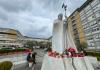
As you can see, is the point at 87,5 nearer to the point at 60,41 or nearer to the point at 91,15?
the point at 91,15

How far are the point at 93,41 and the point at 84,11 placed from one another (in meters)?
14.9

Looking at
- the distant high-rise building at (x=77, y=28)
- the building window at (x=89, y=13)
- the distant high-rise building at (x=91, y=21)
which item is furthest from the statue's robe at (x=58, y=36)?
the distant high-rise building at (x=77, y=28)

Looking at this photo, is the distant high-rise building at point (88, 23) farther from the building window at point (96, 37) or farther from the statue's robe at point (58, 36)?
the statue's robe at point (58, 36)

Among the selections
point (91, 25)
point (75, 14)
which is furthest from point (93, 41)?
point (75, 14)

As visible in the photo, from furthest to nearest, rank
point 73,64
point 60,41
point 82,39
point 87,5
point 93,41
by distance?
point 82,39, point 87,5, point 93,41, point 60,41, point 73,64

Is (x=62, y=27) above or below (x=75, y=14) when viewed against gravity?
below

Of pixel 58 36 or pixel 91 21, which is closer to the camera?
pixel 58 36

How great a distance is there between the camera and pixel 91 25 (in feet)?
177

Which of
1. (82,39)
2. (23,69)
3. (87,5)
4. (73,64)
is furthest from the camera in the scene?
(82,39)

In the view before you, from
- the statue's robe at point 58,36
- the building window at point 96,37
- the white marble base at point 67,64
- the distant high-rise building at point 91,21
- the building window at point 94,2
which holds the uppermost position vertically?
the building window at point 94,2

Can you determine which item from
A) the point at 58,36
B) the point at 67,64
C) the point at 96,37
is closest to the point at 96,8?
the point at 96,37

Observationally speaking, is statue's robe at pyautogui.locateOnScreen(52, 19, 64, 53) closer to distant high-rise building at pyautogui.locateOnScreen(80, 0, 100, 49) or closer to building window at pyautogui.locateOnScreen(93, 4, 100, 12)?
distant high-rise building at pyautogui.locateOnScreen(80, 0, 100, 49)

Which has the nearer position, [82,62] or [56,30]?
[82,62]

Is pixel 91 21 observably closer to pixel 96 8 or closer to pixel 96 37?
pixel 96 8
